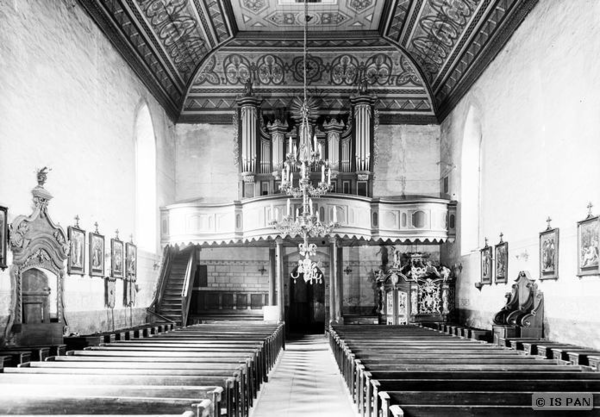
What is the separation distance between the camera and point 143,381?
7059 millimetres

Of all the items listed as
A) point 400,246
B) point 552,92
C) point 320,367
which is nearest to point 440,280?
point 400,246

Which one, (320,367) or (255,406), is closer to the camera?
(255,406)

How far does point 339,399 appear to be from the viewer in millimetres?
10609

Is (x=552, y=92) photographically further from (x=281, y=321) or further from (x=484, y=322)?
(x=281, y=321)

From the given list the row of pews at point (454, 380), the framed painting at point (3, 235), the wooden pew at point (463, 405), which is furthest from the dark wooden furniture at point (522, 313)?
the framed painting at point (3, 235)

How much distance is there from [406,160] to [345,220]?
18.7 feet

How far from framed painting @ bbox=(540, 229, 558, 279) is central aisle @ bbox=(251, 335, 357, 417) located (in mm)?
5121

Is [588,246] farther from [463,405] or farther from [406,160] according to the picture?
[406,160]

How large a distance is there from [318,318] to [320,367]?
12359 millimetres

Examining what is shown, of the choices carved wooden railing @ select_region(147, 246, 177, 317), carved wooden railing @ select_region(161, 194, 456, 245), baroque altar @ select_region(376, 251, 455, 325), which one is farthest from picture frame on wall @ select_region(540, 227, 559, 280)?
carved wooden railing @ select_region(147, 246, 177, 317)

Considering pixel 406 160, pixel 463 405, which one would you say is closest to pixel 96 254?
pixel 463 405

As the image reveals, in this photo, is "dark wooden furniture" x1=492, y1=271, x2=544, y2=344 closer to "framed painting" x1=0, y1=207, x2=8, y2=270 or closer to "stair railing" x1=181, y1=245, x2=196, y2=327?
"framed painting" x1=0, y1=207, x2=8, y2=270

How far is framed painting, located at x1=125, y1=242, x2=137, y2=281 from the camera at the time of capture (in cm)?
1803

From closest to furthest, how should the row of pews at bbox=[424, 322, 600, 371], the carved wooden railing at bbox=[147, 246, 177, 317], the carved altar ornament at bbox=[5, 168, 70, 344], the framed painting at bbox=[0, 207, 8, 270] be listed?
1. the row of pews at bbox=[424, 322, 600, 371]
2. the framed painting at bbox=[0, 207, 8, 270]
3. the carved altar ornament at bbox=[5, 168, 70, 344]
4. the carved wooden railing at bbox=[147, 246, 177, 317]
